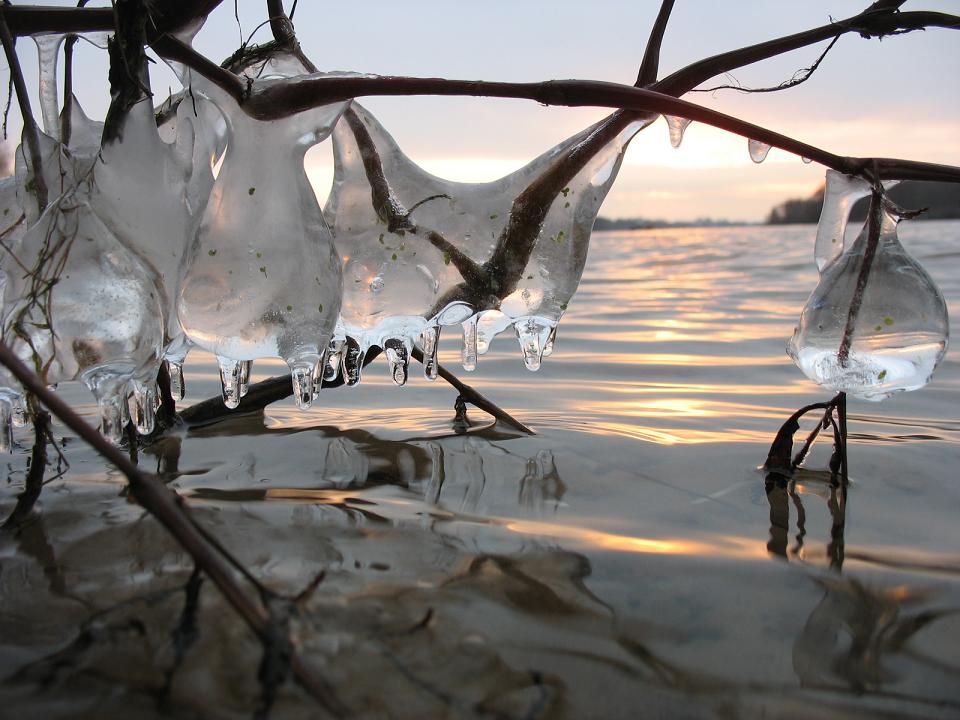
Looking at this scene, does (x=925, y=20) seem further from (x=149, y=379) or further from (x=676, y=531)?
(x=149, y=379)

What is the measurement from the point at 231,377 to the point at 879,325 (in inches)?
42.5

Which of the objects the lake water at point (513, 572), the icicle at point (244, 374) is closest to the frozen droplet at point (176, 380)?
the lake water at point (513, 572)

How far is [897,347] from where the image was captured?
4.25 feet

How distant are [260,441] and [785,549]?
111cm

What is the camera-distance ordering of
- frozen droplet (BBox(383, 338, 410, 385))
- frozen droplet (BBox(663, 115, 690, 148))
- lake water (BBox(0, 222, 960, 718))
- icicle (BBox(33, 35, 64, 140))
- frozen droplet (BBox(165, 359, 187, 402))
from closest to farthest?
lake water (BBox(0, 222, 960, 718)) → icicle (BBox(33, 35, 64, 140)) → frozen droplet (BBox(663, 115, 690, 148)) → frozen droplet (BBox(383, 338, 410, 385)) → frozen droplet (BBox(165, 359, 187, 402))

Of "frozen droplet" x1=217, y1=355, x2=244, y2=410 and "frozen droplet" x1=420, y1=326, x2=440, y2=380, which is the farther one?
"frozen droplet" x1=420, y1=326, x2=440, y2=380

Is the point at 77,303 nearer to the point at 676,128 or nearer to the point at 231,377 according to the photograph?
the point at 231,377

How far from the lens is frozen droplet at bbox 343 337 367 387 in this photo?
5.19 feet

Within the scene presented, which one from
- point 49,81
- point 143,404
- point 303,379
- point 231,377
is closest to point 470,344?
point 303,379

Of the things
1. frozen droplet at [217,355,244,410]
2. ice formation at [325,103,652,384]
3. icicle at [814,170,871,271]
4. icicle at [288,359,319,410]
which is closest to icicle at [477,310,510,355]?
ice formation at [325,103,652,384]

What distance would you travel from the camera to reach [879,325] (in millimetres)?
1293

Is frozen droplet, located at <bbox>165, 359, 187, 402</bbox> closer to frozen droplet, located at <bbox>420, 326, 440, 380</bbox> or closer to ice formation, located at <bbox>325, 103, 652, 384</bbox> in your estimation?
ice formation, located at <bbox>325, 103, 652, 384</bbox>

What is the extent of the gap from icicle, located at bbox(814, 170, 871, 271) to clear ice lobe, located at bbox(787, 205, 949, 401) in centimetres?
6

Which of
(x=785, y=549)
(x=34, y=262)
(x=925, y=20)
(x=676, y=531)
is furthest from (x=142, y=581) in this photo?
(x=925, y=20)
